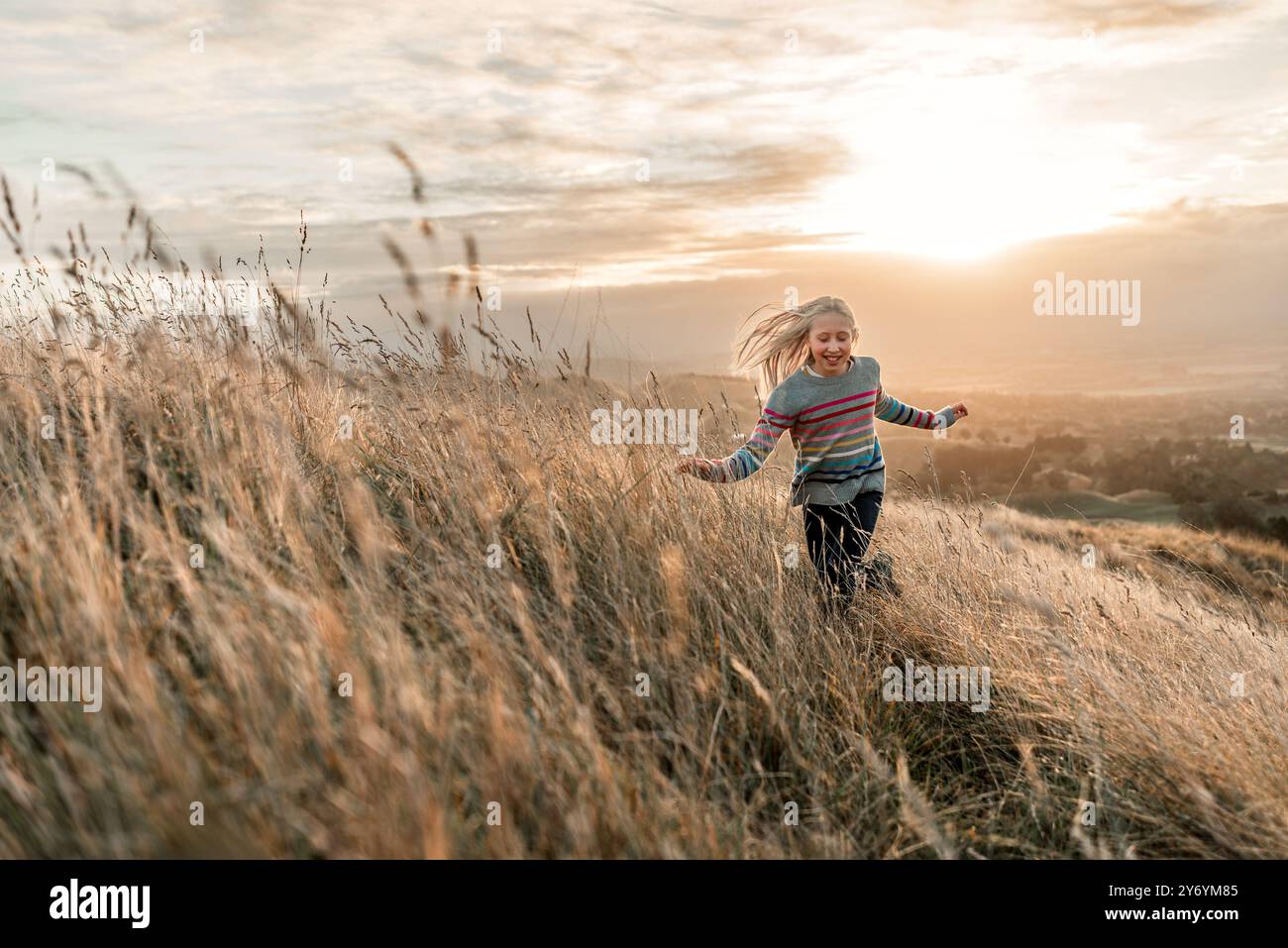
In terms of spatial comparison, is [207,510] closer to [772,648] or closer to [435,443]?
[435,443]

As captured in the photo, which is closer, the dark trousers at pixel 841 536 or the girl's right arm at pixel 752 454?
the girl's right arm at pixel 752 454

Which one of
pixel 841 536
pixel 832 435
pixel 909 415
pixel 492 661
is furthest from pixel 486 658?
pixel 909 415

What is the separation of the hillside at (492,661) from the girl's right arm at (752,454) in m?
0.22

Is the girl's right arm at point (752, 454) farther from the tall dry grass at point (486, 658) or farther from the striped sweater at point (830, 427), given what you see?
the tall dry grass at point (486, 658)

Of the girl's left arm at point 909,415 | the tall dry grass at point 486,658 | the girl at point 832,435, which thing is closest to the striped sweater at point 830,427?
the girl at point 832,435

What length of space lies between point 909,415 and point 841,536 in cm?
88

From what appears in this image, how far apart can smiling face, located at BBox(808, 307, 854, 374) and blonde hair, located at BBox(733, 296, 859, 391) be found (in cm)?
5

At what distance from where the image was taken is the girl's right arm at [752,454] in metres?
4.06

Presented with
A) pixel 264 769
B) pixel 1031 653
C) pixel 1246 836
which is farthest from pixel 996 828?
pixel 264 769

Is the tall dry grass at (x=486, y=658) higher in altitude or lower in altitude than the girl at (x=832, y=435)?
lower

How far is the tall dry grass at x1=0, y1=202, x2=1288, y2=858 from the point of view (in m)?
2.11
